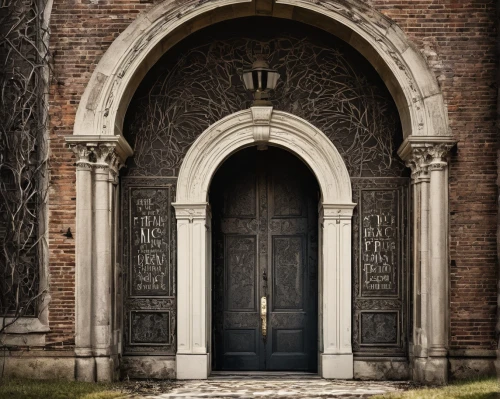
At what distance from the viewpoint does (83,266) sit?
1094cm

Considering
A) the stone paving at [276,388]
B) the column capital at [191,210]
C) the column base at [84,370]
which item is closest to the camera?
the stone paving at [276,388]

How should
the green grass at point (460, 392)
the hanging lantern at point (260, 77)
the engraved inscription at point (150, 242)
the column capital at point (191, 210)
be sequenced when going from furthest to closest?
the engraved inscription at point (150, 242) → the column capital at point (191, 210) → the hanging lantern at point (260, 77) → the green grass at point (460, 392)

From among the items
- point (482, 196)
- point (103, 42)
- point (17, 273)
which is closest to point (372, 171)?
point (482, 196)

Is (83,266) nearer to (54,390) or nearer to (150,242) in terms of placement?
(150,242)

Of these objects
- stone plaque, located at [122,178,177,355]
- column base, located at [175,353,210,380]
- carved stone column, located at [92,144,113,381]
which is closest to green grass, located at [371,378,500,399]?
column base, located at [175,353,210,380]

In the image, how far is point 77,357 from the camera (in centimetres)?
1087

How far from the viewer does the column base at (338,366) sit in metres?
11.5

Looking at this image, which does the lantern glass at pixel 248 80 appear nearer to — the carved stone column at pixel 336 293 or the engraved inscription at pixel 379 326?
the carved stone column at pixel 336 293

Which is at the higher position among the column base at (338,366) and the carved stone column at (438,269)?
the carved stone column at (438,269)

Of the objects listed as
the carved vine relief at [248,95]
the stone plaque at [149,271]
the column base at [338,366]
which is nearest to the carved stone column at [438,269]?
the carved vine relief at [248,95]

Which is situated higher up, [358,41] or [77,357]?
[358,41]

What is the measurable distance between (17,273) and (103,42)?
10.0ft

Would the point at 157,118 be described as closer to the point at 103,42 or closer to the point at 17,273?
the point at 103,42

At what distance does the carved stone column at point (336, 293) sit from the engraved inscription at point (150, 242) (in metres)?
2.08
